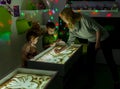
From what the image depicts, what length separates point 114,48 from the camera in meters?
4.61

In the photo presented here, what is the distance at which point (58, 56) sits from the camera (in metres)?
3.00

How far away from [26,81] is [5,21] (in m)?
1.45

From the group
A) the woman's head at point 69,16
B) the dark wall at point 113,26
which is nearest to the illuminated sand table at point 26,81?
the woman's head at point 69,16

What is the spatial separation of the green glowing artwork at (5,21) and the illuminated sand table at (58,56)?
0.72 meters

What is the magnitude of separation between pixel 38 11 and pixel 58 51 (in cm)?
159

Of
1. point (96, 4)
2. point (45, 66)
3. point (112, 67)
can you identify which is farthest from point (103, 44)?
point (96, 4)

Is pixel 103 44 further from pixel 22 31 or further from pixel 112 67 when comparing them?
pixel 22 31

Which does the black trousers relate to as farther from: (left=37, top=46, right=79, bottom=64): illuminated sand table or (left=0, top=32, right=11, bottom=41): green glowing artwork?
(left=0, top=32, right=11, bottom=41): green glowing artwork

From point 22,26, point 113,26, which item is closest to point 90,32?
point 22,26

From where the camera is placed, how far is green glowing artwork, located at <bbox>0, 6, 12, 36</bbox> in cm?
327

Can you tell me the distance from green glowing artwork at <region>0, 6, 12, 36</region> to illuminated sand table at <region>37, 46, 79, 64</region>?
72cm

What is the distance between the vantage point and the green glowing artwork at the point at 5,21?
10.7 feet

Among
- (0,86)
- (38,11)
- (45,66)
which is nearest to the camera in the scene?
(0,86)

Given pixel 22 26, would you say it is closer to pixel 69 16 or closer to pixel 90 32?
pixel 69 16
